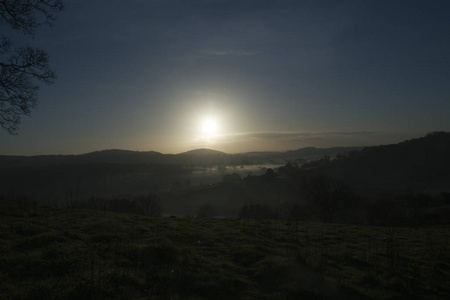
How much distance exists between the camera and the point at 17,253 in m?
7.82

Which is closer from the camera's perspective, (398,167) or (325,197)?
(325,197)

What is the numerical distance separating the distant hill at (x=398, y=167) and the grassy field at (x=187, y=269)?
102m

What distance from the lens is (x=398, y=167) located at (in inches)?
5069

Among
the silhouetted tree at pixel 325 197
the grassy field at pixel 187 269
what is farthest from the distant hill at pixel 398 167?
the grassy field at pixel 187 269

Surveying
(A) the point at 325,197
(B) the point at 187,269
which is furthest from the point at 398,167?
(B) the point at 187,269

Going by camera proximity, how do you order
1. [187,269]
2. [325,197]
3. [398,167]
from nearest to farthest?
1. [187,269]
2. [325,197]
3. [398,167]

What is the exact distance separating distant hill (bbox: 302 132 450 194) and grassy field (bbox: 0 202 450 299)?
10208 cm

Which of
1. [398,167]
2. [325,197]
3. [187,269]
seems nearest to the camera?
[187,269]

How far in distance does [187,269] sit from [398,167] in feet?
468

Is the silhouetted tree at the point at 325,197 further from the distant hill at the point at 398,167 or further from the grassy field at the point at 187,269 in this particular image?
the distant hill at the point at 398,167

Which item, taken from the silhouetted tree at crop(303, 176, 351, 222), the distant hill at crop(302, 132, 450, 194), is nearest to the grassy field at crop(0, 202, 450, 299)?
the silhouetted tree at crop(303, 176, 351, 222)

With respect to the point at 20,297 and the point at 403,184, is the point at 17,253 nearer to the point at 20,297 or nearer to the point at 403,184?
the point at 20,297

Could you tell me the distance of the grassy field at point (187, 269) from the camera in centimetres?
646

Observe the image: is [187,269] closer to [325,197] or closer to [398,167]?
[325,197]
